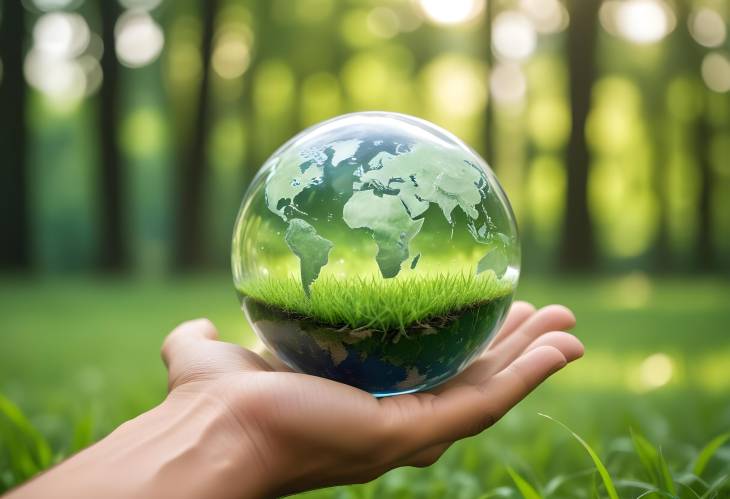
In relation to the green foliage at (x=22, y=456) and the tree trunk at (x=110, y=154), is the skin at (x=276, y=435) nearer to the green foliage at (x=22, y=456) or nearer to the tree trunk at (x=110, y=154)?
the green foliage at (x=22, y=456)

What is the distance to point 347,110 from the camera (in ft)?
74.0

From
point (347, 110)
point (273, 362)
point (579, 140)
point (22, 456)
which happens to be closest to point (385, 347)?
point (273, 362)

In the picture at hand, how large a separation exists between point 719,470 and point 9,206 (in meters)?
15.7

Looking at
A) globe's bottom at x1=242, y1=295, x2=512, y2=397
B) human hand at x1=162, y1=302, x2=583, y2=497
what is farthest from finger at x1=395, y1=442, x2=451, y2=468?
globe's bottom at x1=242, y1=295, x2=512, y2=397

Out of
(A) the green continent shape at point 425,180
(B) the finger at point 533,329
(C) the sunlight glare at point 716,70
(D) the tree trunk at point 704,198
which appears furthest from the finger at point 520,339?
(D) the tree trunk at point 704,198

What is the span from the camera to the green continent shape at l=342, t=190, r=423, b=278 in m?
2.35

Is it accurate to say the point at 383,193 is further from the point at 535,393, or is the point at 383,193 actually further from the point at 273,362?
the point at 535,393

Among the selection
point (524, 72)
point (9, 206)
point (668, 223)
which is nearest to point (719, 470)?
point (9, 206)

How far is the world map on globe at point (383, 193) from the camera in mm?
2381

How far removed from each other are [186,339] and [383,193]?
4.27ft

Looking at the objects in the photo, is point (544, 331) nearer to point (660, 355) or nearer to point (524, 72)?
point (660, 355)

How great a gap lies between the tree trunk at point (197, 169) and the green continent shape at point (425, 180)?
14703 mm

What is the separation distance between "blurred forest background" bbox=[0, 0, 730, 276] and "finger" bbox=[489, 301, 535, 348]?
13.5 metres

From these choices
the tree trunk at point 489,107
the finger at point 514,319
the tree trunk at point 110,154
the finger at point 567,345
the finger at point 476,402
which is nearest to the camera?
the finger at point 476,402
